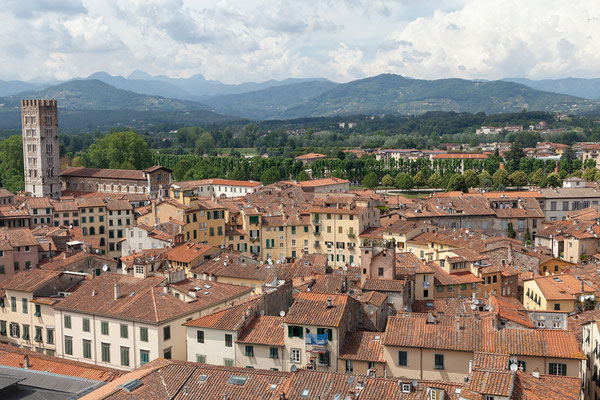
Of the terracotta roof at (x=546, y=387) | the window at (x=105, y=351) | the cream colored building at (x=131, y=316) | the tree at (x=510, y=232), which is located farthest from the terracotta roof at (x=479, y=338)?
the tree at (x=510, y=232)

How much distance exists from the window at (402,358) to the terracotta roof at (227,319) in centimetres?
737

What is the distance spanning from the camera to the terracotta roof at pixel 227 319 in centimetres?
3173

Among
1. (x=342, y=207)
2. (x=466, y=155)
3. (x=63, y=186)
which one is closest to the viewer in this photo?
(x=342, y=207)

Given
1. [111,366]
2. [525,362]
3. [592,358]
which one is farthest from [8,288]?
[592,358]

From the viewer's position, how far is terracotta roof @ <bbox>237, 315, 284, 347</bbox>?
30.9m

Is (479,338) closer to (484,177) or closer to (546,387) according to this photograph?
(546,387)

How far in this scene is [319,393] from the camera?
24.0 meters

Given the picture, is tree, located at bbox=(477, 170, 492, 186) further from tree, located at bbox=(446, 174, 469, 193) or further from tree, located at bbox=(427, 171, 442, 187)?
tree, located at bbox=(446, 174, 469, 193)

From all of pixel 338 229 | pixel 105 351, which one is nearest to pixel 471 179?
pixel 338 229

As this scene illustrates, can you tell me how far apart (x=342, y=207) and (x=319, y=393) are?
44.0 m

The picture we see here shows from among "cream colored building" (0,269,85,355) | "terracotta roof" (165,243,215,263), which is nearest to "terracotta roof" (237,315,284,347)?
"cream colored building" (0,269,85,355)

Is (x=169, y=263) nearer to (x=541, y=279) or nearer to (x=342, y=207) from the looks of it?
(x=342, y=207)

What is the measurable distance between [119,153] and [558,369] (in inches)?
5005

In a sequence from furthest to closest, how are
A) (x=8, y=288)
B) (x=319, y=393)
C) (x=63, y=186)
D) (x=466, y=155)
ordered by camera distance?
(x=466, y=155), (x=63, y=186), (x=8, y=288), (x=319, y=393)
